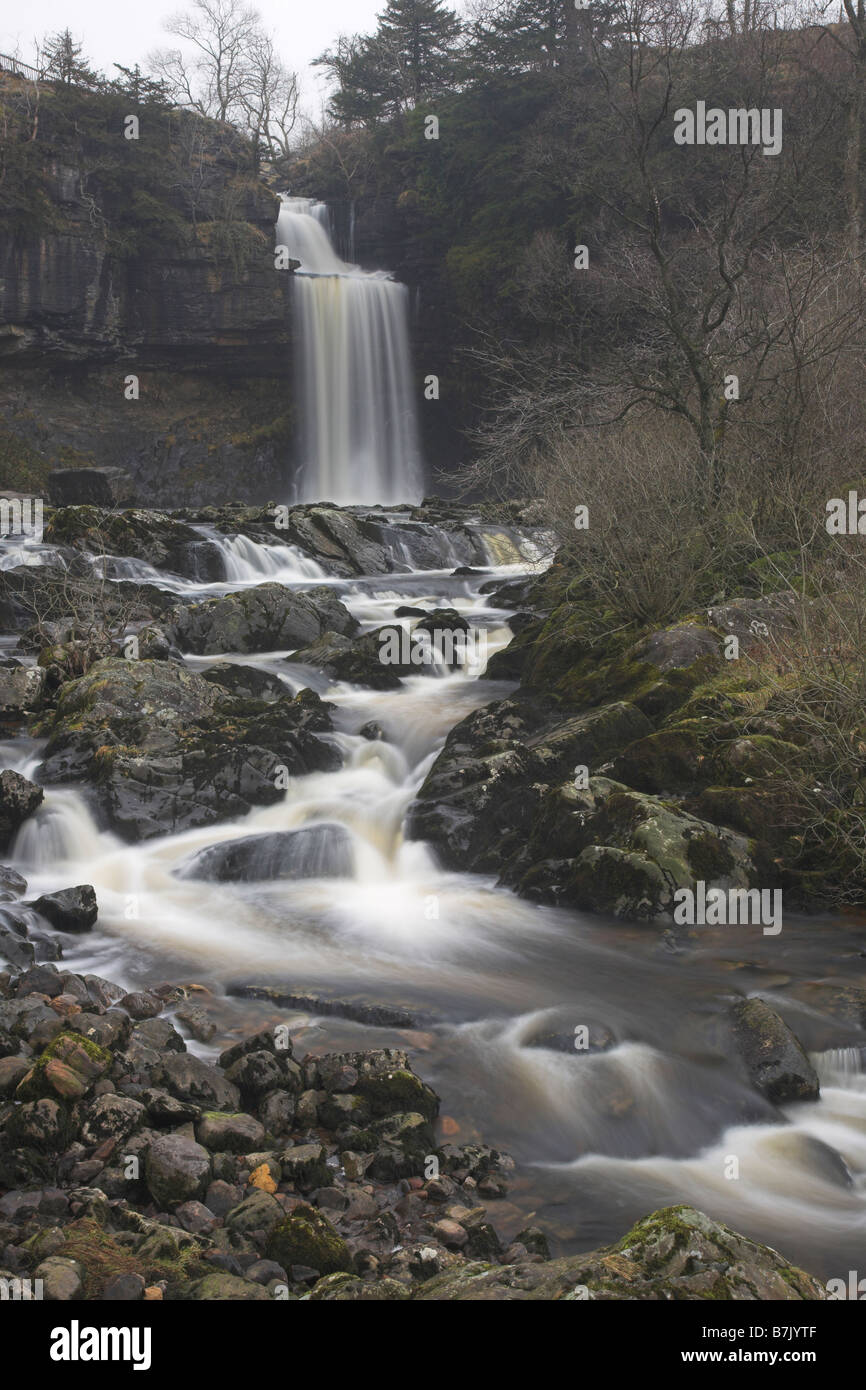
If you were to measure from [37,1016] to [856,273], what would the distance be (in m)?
14.1

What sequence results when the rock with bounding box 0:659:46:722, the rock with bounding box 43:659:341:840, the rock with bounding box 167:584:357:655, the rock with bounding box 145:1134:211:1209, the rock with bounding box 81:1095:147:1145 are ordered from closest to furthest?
1. the rock with bounding box 145:1134:211:1209
2. the rock with bounding box 81:1095:147:1145
3. the rock with bounding box 43:659:341:840
4. the rock with bounding box 0:659:46:722
5. the rock with bounding box 167:584:357:655

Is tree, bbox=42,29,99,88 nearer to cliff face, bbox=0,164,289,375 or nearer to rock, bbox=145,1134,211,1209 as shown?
cliff face, bbox=0,164,289,375

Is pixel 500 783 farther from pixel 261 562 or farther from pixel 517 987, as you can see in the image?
pixel 261 562

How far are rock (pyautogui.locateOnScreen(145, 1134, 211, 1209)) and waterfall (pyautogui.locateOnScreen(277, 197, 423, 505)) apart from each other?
32961 mm

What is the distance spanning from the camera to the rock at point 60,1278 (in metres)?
3.87

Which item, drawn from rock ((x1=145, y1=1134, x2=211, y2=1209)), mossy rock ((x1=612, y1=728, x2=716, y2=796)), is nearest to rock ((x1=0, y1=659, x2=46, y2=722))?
mossy rock ((x1=612, y1=728, x2=716, y2=796))

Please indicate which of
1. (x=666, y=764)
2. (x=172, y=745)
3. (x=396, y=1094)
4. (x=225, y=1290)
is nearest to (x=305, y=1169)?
(x=396, y=1094)

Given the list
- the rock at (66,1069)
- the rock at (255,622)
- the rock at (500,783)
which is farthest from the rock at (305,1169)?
the rock at (255,622)

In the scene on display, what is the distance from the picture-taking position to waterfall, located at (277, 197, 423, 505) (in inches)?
1459

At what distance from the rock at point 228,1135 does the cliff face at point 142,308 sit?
102ft

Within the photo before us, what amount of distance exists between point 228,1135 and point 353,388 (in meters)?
34.6

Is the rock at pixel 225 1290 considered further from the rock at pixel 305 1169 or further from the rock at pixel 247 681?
the rock at pixel 247 681

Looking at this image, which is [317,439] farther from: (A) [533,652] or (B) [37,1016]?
(B) [37,1016]
